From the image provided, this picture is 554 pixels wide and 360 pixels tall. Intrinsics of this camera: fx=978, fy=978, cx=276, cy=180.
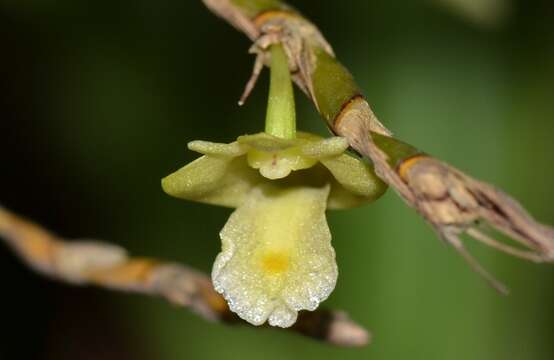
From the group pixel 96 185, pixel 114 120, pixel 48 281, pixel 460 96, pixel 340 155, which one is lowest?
pixel 48 281

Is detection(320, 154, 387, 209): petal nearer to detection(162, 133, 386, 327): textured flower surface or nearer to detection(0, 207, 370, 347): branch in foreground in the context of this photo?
detection(162, 133, 386, 327): textured flower surface

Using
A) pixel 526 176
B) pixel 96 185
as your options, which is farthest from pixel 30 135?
pixel 526 176

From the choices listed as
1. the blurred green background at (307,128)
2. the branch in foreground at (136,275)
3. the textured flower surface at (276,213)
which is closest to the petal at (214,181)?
the textured flower surface at (276,213)

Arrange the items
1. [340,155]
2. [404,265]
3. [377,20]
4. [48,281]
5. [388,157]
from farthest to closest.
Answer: [48,281] < [377,20] < [404,265] < [340,155] < [388,157]

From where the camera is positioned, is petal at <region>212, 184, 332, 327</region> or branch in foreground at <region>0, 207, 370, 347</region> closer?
petal at <region>212, 184, 332, 327</region>

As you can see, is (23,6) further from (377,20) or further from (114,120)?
(377,20)

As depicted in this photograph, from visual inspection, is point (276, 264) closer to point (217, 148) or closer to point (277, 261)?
point (277, 261)

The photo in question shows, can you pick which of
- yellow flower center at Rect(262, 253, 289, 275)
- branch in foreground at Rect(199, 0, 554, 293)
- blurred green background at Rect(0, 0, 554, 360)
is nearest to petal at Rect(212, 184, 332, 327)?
yellow flower center at Rect(262, 253, 289, 275)
